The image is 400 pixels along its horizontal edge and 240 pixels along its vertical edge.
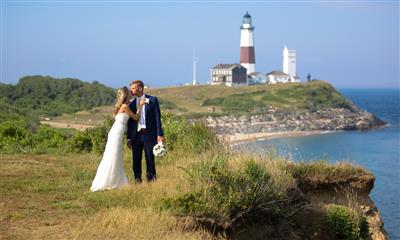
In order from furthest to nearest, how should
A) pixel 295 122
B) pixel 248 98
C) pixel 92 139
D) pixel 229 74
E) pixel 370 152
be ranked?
pixel 229 74 < pixel 248 98 < pixel 295 122 < pixel 370 152 < pixel 92 139

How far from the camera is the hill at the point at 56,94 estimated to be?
7687 cm

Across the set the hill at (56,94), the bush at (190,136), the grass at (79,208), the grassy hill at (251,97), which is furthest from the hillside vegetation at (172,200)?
the grassy hill at (251,97)

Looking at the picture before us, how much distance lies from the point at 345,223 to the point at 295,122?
76.3 meters

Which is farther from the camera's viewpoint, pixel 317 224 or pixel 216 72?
pixel 216 72

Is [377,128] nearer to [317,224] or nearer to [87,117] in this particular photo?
[87,117]

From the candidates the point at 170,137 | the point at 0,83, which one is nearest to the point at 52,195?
the point at 170,137

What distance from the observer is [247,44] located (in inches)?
5084

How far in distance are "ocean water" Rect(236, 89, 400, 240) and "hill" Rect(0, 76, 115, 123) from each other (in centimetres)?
2592

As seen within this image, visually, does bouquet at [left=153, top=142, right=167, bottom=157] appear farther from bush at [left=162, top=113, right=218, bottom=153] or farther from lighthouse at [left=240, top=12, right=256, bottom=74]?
Answer: lighthouse at [left=240, top=12, right=256, bottom=74]

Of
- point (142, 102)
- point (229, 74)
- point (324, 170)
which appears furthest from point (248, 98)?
point (142, 102)

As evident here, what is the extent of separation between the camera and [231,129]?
75.6 metres

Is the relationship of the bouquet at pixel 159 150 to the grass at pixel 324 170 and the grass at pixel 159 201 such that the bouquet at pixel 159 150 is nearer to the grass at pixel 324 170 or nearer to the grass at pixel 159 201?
the grass at pixel 159 201

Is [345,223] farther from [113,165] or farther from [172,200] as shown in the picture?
[113,165]

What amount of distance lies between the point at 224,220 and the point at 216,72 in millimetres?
117124
